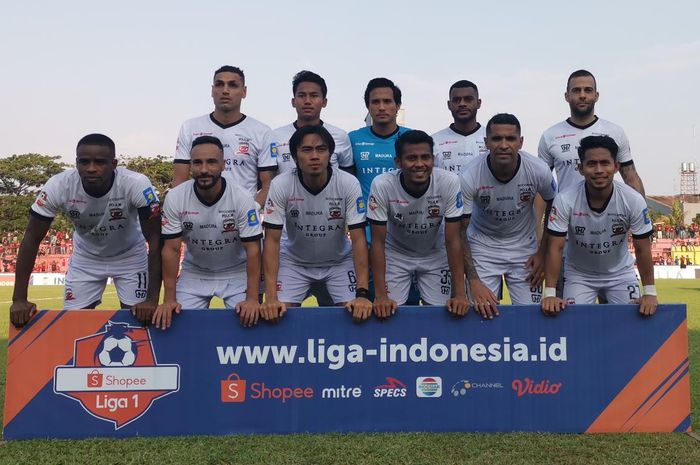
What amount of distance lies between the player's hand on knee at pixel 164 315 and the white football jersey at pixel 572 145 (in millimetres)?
3755

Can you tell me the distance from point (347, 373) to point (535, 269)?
2.04 meters

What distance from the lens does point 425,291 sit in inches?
216

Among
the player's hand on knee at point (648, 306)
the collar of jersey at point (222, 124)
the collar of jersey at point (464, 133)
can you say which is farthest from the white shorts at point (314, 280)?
the player's hand on knee at point (648, 306)

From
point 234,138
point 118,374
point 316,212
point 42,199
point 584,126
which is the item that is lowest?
point 118,374

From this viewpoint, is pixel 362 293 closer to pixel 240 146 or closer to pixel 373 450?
pixel 373 450

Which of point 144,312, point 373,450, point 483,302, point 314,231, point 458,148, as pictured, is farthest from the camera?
point 458,148

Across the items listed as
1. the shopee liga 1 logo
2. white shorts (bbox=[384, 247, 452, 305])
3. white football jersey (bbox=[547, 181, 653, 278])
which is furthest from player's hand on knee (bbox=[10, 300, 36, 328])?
white football jersey (bbox=[547, 181, 653, 278])

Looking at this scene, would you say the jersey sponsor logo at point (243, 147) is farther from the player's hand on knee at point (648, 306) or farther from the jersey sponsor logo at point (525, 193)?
the player's hand on knee at point (648, 306)

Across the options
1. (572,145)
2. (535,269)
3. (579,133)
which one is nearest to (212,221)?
(535,269)

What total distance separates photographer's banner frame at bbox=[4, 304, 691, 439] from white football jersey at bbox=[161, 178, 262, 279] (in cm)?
72

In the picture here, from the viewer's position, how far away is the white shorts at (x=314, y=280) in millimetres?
5406

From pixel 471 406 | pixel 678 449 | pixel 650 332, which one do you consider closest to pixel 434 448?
pixel 471 406

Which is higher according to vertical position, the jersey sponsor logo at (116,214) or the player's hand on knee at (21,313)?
the jersey sponsor logo at (116,214)

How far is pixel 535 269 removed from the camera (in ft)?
18.1
